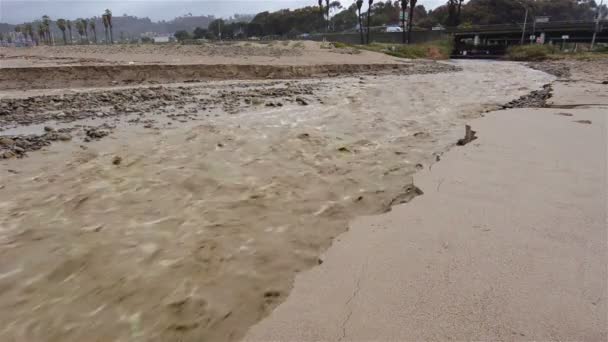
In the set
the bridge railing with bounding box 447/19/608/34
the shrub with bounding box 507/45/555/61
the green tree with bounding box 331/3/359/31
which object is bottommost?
the shrub with bounding box 507/45/555/61

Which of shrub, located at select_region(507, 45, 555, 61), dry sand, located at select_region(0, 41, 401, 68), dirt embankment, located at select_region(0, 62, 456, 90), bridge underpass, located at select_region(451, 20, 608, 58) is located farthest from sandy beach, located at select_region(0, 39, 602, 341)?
bridge underpass, located at select_region(451, 20, 608, 58)

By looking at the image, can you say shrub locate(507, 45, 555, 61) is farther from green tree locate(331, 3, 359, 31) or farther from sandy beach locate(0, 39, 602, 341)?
green tree locate(331, 3, 359, 31)

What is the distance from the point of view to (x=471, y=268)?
2.39 m

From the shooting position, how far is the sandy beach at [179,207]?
2.21 meters

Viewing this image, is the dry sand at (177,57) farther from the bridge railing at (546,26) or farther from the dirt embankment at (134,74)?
the bridge railing at (546,26)

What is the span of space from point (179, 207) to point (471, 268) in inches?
102

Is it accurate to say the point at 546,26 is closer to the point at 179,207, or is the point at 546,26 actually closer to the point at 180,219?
the point at 179,207

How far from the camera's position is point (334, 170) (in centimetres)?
455

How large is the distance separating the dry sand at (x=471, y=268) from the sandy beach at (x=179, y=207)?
174mm

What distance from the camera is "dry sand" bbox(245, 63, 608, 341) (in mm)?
1927

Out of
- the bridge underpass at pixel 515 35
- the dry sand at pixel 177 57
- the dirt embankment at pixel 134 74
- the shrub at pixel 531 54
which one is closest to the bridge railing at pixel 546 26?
the bridge underpass at pixel 515 35

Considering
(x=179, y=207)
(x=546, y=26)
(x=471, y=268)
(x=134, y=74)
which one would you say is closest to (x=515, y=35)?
(x=546, y=26)

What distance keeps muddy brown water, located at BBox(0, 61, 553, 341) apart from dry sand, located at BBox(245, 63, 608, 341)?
0.25m

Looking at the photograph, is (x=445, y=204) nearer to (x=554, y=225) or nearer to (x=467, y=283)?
(x=554, y=225)
